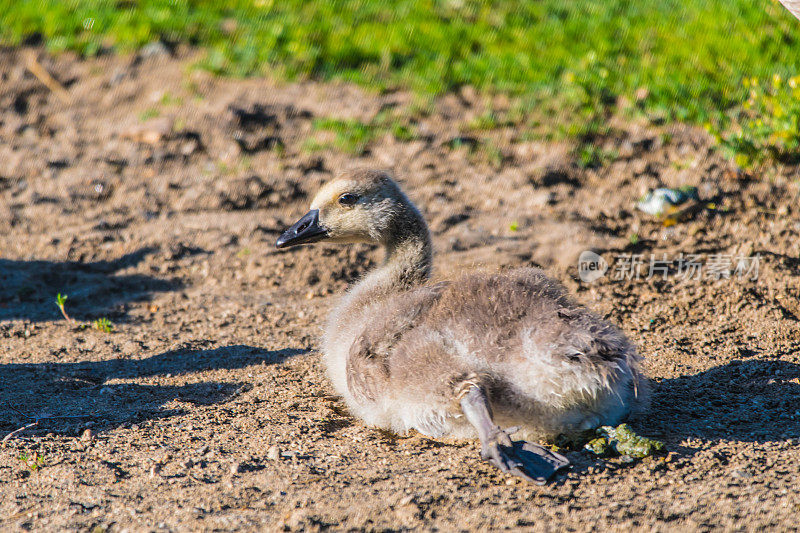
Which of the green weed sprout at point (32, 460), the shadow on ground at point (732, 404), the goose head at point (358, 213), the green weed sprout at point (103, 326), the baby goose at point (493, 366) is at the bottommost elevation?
the green weed sprout at point (103, 326)

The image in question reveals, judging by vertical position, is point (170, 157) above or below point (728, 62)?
below

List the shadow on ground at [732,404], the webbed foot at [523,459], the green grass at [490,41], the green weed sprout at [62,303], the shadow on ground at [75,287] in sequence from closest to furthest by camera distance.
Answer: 1. the webbed foot at [523,459]
2. the shadow on ground at [732,404]
3. the green weed sprout at [62,303]
4. the shadow on ground at [75,287]
5. the green grass at [490,41]

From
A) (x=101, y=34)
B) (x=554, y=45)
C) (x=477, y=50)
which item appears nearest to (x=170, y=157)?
(x=101, y=34)

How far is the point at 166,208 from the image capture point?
7.16m

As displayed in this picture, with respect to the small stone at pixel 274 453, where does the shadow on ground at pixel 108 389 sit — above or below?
below

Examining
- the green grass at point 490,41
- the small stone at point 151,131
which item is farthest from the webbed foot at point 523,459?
the small stone at point 151,131

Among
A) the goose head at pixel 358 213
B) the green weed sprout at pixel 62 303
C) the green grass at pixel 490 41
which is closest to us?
the goose head at pixel 358 213

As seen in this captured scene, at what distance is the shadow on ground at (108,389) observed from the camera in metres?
4.39

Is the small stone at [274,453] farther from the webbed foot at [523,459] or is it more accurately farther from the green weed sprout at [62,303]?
the green weed sprout at [62,303]

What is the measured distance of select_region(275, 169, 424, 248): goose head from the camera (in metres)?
4.86

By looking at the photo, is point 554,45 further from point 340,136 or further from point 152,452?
point 152,452

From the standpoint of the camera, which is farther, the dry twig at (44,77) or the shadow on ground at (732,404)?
the dry twig at (44,77)

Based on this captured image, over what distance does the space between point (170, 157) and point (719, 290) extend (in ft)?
16.2

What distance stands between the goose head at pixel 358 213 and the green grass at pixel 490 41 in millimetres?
3283
